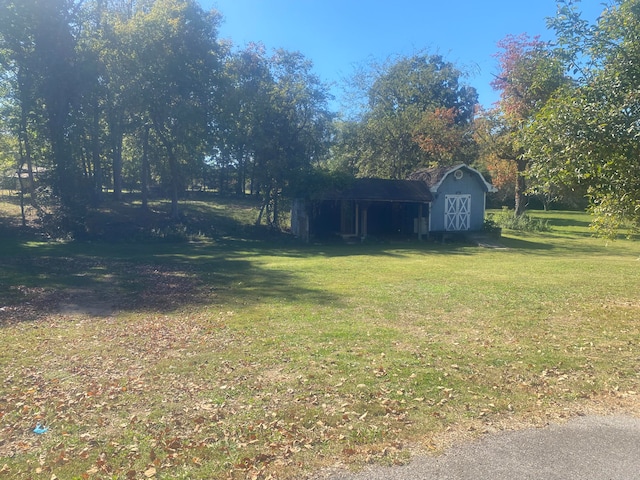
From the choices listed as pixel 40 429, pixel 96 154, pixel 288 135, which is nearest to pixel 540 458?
pixel 40 429

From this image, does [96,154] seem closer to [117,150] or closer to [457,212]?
[117,150]

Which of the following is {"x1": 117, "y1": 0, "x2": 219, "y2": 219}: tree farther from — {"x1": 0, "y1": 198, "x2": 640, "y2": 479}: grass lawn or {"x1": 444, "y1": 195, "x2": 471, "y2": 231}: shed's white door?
{"x1": 0, "y1": 198, "x2": 640, "y2": 479}: grass lawn

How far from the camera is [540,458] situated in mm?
4020

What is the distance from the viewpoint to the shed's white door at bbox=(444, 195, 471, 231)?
29250 mm

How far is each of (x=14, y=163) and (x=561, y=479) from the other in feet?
120

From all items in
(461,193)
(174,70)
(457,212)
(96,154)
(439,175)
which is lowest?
(457,212)

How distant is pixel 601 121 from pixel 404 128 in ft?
105

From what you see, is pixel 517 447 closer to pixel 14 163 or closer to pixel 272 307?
pixel 272 307

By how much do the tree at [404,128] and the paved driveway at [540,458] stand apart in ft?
113

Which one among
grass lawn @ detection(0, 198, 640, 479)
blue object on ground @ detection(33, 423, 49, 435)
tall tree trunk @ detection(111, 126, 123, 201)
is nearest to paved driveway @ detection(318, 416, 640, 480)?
grass lawn @ detection(0, 198, 640, 479)

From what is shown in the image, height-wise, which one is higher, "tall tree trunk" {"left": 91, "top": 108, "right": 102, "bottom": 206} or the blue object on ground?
"tall tree trunk" {"left": 91, "top": 108, "right": 102, "bottom": 206}

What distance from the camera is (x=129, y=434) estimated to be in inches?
178

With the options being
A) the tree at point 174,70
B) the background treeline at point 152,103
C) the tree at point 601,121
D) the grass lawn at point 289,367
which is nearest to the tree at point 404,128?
the background treeline at point 152,103

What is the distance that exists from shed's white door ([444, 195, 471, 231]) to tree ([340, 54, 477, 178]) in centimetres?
913
